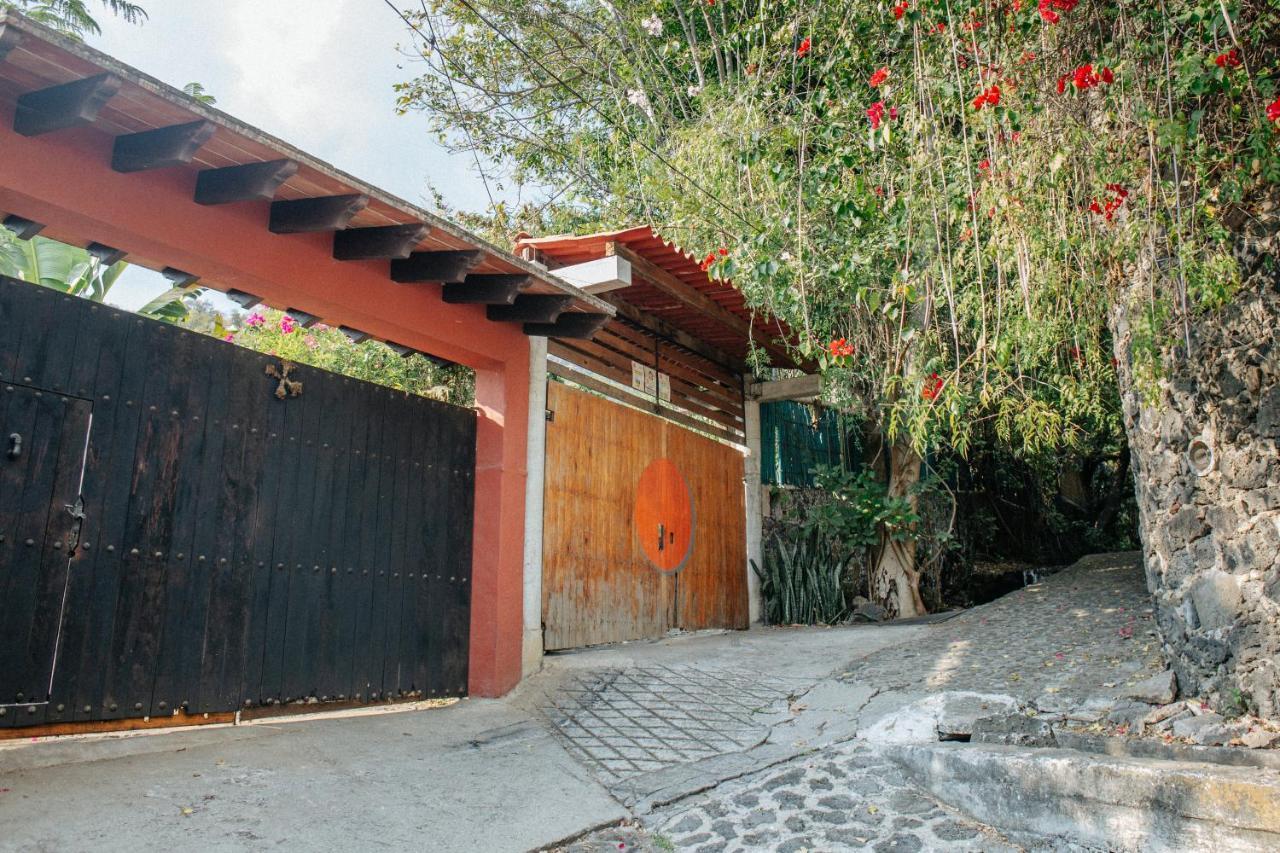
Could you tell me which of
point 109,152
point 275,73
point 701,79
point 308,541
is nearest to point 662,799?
point 308,541

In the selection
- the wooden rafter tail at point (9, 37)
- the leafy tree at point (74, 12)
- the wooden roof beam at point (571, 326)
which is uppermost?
the leafy tree at point (74, 12)

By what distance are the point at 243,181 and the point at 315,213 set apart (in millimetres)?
388

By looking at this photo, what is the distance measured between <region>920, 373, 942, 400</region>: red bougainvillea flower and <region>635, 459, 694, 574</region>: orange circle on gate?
11.8 ft

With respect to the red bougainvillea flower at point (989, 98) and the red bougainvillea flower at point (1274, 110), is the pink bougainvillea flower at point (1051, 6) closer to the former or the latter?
the red bougainvillea flower at point (989, 98)

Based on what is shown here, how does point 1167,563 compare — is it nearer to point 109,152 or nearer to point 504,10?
point 109,152

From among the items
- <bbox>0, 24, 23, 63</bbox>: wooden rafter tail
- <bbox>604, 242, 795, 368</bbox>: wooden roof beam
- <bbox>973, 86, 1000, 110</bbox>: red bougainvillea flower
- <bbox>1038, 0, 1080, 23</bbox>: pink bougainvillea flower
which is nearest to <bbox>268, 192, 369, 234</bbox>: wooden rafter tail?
<bbox>0, 24, 23, 63</bbox>: wooden rafter tail

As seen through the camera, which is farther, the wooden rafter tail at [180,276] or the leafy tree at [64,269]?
the leafy tree at [64,269]

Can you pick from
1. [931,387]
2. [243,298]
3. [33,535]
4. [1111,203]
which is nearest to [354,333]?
[243,298]

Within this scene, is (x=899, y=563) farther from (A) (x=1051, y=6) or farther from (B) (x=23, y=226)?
(B) (x=23, y=226)

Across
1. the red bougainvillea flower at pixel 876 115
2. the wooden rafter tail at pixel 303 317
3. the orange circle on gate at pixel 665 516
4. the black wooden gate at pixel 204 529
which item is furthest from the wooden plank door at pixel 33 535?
the orange circle on gate at pixel 665 516

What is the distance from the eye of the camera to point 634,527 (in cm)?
706

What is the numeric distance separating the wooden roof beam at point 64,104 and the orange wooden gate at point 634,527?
348 cm

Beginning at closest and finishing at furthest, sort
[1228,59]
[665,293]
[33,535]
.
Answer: [1228,59] → [33,535] → [665,293]

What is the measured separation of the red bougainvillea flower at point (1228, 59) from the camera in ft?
10.5
